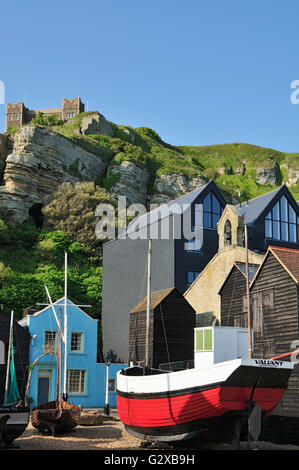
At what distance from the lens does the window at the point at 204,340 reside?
24438 millimetres

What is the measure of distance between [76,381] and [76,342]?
2.68 meters

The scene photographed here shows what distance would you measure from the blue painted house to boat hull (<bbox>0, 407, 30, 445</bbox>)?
51.4 ft

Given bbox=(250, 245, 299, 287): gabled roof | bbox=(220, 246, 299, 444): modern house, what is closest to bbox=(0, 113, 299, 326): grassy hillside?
bbox=(220, 246, 299, 444): modern house

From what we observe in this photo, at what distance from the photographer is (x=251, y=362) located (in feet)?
56.4

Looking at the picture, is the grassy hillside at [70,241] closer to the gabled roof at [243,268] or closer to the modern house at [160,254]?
the modern house at [160,254]

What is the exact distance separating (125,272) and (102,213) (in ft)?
59.2

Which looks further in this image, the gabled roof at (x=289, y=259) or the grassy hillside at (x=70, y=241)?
the grassy hillside at (x=70, y=241)

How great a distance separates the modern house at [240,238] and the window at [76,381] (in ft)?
29.8

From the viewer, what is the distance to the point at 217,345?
24.6 meters

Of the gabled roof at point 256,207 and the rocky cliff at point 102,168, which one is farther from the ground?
the rocky cliff at point 102,168

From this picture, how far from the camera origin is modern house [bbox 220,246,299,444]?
22141 millimetres

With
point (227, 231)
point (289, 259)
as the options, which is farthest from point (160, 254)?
point (289, 259)

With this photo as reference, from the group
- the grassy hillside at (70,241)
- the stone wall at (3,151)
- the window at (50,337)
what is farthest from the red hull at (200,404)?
the stone wall at (3,151)

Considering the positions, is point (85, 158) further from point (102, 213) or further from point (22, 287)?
point (22, 287)
